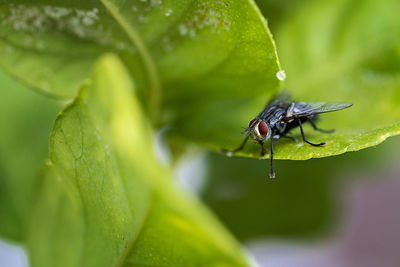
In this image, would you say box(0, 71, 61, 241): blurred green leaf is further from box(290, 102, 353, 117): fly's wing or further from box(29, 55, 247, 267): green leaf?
box(290, 102, 353, 117): fly's wing

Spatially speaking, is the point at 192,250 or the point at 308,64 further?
the point at 308,64

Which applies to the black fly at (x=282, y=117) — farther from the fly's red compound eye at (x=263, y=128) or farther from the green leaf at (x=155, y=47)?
the green leaf at (x=155, y=47)

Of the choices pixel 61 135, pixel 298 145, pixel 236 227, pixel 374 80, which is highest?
pixel 61 135

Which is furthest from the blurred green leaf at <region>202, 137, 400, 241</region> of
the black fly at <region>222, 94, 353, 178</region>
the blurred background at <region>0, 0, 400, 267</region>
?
the black fly at <region>222, 94, 353, 178</region>

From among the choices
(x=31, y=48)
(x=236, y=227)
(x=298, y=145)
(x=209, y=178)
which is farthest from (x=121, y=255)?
(x=209, y=178)

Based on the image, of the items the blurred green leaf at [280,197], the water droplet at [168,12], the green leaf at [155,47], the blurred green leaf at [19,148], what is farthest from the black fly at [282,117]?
the blurred green leaf at [19,148]

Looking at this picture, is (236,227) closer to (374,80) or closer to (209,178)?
(209,178)
